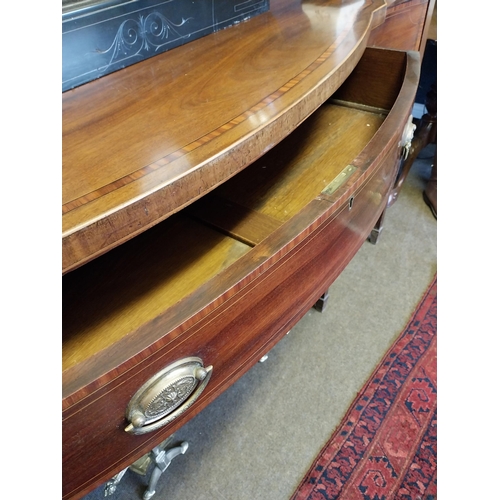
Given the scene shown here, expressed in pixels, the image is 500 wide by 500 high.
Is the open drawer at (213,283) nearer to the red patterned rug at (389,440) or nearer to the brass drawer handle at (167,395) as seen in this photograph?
the brass drawer handle at (167,395)

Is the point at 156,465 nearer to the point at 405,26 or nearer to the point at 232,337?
the point at 232,337

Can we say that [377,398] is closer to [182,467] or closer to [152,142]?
[182,467]

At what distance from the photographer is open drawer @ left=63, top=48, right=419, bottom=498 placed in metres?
0.33

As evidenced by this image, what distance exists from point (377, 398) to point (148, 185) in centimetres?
65

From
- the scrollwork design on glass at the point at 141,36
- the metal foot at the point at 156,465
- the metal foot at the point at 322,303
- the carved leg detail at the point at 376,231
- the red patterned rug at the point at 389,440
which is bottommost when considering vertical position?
the red patterned rug at the point at 389,440

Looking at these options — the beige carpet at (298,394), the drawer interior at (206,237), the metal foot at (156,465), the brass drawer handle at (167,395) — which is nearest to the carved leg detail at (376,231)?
the beige carpet at (298,394)

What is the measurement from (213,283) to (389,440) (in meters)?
0.56

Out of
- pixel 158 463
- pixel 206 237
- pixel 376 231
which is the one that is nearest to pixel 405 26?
pixel 376 231

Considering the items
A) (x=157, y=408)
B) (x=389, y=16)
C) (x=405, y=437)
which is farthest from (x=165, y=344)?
(x=389, y=16)

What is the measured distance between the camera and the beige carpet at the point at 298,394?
0.71 m

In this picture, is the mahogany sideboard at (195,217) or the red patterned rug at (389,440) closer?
the mahogany sideboard at (195,217)

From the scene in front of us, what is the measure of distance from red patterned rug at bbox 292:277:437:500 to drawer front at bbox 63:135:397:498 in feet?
1.14

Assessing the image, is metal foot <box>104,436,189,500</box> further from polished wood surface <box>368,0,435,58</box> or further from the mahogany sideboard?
polished wood surface <box>368,0,435,58</box>
